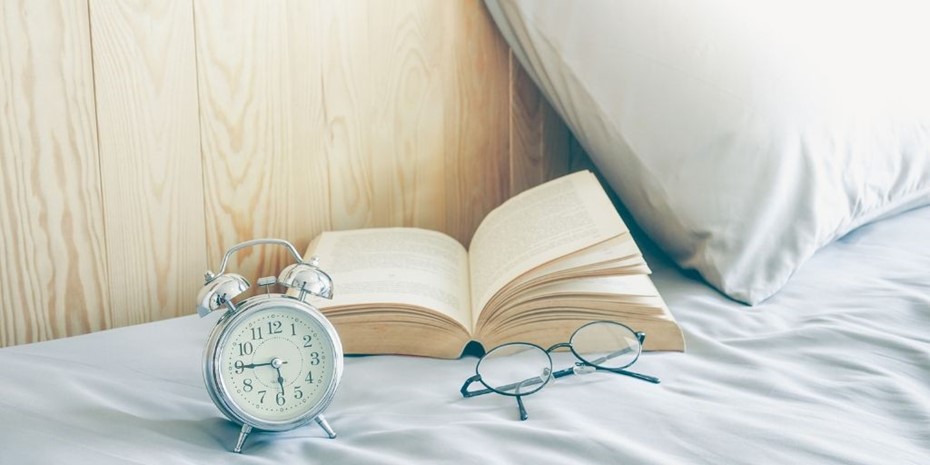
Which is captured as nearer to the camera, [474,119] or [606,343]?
[606,343]

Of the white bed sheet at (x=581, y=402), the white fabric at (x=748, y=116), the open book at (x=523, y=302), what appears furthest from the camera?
the white fabric at (x=748, y=116)

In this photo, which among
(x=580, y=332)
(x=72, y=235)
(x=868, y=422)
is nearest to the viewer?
(x=868, y=422)

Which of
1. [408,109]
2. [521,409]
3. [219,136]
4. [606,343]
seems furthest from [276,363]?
[408,109]

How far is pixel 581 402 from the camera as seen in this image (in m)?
0.81

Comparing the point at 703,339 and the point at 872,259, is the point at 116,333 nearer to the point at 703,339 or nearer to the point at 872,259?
the point at 703,339

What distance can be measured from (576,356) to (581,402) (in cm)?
9

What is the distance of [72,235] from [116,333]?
0.13 meters

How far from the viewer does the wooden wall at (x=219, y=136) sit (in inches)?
39.3

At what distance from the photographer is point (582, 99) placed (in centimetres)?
121

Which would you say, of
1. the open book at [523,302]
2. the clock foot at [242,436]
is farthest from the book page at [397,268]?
the clock foot at [242,436]

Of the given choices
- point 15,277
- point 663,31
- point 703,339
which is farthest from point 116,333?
point 663,31

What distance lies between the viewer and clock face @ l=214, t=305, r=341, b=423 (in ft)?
2.44

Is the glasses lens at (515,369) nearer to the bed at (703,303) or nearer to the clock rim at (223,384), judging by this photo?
the bed at (703,303)

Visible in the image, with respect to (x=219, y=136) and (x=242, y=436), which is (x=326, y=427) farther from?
(x=219, y=136)
